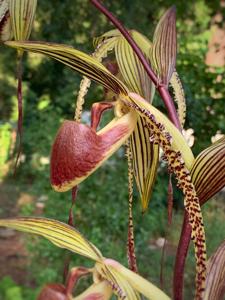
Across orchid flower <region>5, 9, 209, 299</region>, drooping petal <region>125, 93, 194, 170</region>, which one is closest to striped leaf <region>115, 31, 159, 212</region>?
orchid flower <region>5, 9, 209, 299</region>

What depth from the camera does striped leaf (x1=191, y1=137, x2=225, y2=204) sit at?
67cm

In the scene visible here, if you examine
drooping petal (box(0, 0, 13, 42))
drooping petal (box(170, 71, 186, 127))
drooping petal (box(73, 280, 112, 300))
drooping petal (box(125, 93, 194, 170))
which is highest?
drooping petal (box(0, 0, 13, 42))

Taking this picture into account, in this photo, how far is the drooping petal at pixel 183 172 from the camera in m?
0.67

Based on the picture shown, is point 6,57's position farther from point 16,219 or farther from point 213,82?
point 16,219

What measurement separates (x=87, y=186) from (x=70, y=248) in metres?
2.03

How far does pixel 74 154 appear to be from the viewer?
73 centimetres

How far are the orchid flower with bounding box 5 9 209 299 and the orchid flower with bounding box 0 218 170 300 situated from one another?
0.22 ft

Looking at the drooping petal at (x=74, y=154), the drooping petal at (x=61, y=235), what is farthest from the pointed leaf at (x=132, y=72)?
the drooping petal at (x=61, y=235)

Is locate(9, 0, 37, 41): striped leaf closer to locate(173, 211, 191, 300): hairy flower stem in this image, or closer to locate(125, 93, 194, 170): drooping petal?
locate(125, 93, 194, 170): drooping petal

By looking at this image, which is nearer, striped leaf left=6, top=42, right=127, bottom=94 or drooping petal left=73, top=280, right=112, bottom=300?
striped leaf left=6, top=42, right=127, bottom=94

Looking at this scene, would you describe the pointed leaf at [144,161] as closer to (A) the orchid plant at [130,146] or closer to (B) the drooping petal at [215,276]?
(A) the orchid plant at [130,146]

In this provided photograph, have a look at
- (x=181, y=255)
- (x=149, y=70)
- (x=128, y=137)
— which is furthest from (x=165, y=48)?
(x=181, y=255)

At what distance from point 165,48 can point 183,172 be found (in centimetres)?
17

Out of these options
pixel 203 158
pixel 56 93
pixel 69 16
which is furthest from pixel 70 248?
pixel 56 93
